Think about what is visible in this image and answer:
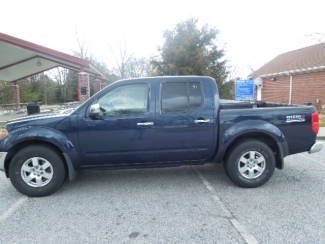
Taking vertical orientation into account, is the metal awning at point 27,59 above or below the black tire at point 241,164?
above

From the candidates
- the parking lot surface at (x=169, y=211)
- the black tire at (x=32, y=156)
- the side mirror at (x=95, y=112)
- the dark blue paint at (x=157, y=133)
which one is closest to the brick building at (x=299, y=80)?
the parking lot surface at (x=169, y=211)

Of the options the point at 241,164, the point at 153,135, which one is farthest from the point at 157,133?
the point at 241,164

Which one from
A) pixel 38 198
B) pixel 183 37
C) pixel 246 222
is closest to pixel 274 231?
pixel 246 222

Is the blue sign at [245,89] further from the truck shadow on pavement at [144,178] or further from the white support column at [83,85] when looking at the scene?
the truck shadow on pavement at [144,178]

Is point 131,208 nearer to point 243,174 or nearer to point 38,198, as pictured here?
point 38,198

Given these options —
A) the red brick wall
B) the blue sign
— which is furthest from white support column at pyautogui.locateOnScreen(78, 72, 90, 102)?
the red brick wall

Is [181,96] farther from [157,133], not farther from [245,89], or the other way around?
[245,89]

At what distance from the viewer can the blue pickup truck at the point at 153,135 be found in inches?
163

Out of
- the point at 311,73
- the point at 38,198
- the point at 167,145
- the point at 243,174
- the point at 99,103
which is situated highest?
the point at 311,73

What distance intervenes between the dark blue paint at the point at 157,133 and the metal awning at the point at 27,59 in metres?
8.51

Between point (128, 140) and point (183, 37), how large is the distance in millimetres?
13524

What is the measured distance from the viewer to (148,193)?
421 centimetres

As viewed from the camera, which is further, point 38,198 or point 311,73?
point 311,73

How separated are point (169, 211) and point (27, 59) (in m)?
16.0
